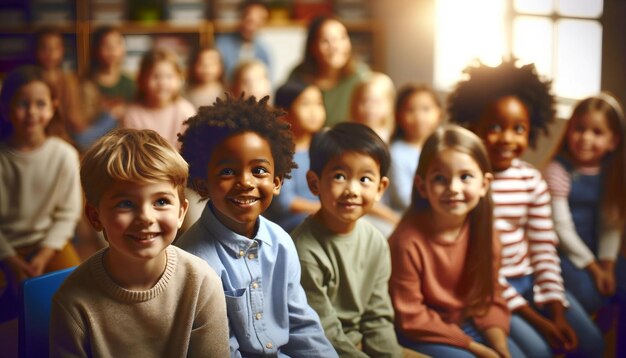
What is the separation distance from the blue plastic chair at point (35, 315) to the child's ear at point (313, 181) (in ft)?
1.35

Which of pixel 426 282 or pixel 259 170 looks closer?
pixel 259 170

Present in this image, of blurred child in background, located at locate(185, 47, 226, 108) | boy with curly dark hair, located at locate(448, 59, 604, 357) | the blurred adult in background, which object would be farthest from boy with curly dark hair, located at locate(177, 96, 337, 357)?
the blurred adult in background

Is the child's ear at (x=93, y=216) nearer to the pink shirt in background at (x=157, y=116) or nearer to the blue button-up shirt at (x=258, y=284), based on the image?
the blue button-up shirt at (x=258, y=284)

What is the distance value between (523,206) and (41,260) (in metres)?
1.03

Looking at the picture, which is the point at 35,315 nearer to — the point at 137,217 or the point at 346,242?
the point at 137,217

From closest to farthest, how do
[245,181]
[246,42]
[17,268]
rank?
1. [245,181]
2. [17,268]
3. [246,42]

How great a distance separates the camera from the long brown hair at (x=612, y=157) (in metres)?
1.58

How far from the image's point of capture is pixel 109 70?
387 cm

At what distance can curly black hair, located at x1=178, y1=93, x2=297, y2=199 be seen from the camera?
1062 millimetres

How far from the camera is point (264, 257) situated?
43.5 inches

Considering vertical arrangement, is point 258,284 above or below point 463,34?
below

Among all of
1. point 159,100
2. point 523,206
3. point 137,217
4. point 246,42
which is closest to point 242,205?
point 137,217

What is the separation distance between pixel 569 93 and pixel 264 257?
1064mm

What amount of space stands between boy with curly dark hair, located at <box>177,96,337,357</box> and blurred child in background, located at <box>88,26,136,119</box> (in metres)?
2.73
